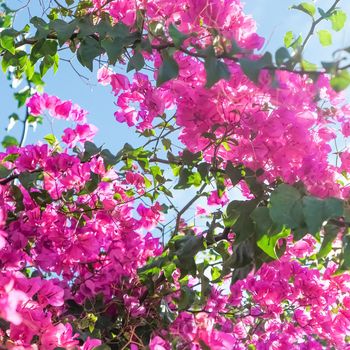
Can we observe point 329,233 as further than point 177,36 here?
Yes

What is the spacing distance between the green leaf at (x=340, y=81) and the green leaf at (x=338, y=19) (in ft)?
2.08

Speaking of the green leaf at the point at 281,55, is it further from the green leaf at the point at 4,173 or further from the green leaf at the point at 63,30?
the green leaf at the point at 4,173

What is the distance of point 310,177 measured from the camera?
1449mm

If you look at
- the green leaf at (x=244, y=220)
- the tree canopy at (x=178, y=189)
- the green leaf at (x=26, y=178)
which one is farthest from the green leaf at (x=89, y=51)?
the green leaf at (x=244, y=220)

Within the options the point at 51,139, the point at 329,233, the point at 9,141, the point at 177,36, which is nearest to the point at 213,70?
the point at 177,36

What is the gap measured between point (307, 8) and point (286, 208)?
2.27 ft

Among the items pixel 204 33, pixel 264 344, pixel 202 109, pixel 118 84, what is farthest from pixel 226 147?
pixel 264 344

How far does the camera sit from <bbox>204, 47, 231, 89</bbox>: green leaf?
1111 millimetres

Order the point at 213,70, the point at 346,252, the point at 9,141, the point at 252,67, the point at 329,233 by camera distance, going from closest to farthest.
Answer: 1. the point at 252,67
2. the point at 213,70
3. the point at 346,252
4. the point at 329,233
5. the point at 9,141

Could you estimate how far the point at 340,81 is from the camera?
1060 millimetres

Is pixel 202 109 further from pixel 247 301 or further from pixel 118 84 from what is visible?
pixel 247 301

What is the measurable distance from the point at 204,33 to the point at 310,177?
421mm

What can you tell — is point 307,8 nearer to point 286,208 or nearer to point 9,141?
point 286,208

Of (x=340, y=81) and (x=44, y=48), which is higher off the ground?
(x=44, y=48)
